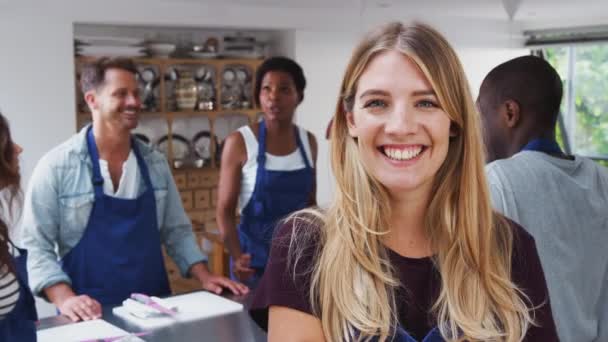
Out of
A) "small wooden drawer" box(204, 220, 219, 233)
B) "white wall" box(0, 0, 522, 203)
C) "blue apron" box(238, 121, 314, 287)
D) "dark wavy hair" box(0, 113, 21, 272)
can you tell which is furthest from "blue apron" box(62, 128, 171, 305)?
"small wooden drawer" box(204, 220, 219, 233)

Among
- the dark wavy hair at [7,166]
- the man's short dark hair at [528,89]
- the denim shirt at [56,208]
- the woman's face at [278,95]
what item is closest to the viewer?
the dark wavy hair at [7,166]

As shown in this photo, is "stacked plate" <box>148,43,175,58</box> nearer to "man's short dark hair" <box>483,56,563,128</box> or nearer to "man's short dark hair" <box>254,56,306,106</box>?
"man's short dark hair" <box>254,56,306,106</box>

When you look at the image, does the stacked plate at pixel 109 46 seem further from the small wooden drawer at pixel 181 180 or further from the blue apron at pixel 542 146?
the blue apron at pixel 542 146

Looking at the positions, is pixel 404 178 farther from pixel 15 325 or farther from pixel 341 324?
pixel 15 325

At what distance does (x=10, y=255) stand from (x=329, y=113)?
4.60 m

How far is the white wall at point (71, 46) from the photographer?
15.6ft

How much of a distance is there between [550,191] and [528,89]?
347 millimetres

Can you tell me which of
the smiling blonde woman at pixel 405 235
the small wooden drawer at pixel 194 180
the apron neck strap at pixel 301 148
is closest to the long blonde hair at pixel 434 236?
the smiling blonde woman at pixel 405 235

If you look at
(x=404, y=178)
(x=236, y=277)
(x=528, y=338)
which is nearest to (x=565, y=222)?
(x=528, y=338)

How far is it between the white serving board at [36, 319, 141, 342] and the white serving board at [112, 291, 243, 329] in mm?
86

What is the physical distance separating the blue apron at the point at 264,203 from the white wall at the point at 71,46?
1456 millimetres

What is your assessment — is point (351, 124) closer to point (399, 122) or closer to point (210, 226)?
point (399, 122)

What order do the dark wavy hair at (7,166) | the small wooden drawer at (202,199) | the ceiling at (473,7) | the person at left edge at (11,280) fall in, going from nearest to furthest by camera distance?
the person at left edge at (11,280), the dark wavy hair at (7,166), the ceiling at (473,7), the small wooden drawer at (202,199)

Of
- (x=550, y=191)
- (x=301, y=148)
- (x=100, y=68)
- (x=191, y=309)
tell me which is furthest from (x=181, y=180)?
(x=550, y=191)
